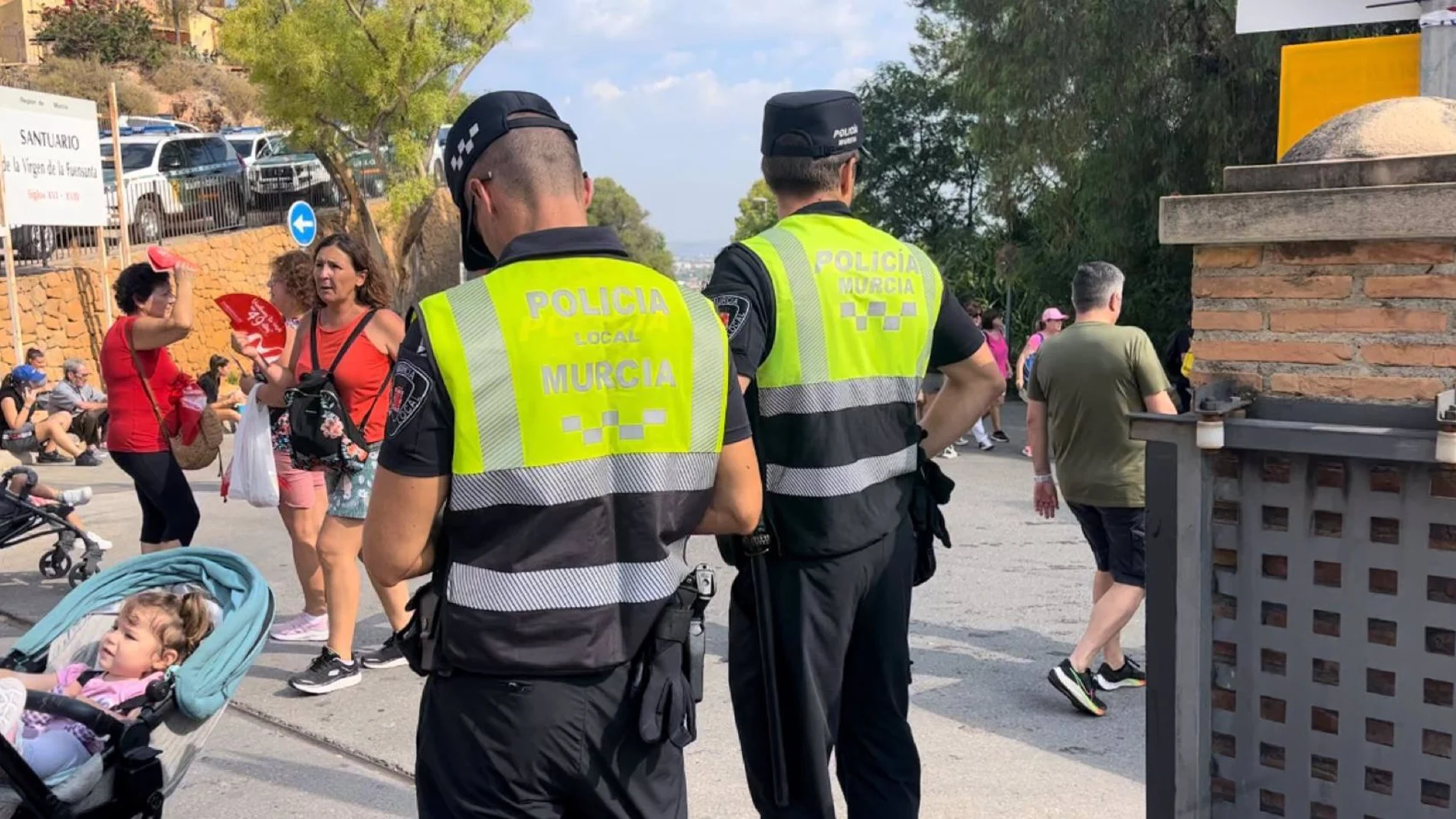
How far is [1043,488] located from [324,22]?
903 inches

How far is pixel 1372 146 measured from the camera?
2672mm

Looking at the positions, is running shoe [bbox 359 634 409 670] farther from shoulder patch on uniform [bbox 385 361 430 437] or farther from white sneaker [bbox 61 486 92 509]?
shoulder patch on uniform [bbox 385 361 430 437]

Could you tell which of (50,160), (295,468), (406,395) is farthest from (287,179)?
(406,395)

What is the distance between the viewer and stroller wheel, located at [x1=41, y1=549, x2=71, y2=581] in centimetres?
763

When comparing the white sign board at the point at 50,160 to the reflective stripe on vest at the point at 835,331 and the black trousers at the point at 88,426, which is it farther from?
the reflective stripe on vest at the point at 835,331

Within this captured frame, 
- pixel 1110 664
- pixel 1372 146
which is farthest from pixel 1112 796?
pixel 1372 146

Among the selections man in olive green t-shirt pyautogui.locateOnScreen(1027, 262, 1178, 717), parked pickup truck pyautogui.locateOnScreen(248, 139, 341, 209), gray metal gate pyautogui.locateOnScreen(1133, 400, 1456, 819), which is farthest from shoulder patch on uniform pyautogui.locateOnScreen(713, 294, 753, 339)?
parked pickup truck pyautogui.locateOnScreen(248, 139, 341, 209)

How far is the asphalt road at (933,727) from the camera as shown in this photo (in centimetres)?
439

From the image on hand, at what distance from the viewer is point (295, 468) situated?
568 centimetres

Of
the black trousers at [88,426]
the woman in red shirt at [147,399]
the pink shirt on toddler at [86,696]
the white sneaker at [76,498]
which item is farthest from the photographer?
the black trousers at [88,426]

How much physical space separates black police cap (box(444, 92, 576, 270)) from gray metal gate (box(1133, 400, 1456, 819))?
4.78ft

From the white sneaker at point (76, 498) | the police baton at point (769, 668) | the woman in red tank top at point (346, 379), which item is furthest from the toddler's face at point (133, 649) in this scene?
the white sneaker at point (76, 498)

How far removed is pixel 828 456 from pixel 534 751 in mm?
1203

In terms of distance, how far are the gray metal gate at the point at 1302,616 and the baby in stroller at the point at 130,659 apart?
Result: 8.89 ft
